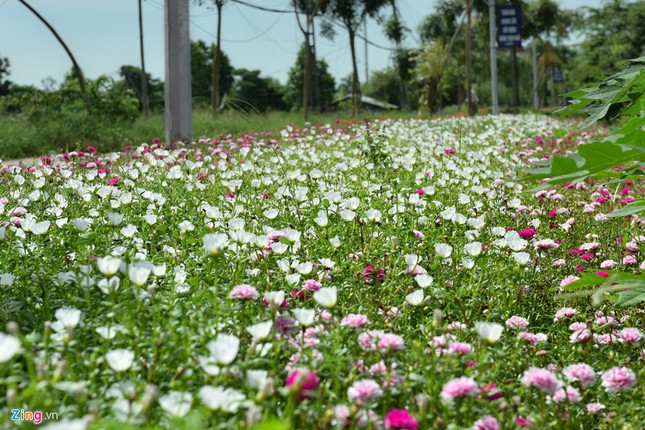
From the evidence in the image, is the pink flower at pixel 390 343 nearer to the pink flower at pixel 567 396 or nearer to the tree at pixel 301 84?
the pink flower at pixel 567 396

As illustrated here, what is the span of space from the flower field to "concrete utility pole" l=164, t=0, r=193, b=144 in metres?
3.63

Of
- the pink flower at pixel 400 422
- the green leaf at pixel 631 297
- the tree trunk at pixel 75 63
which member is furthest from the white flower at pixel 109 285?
the tree trunk at pixel 75 63

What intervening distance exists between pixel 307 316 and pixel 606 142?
2.87 ft

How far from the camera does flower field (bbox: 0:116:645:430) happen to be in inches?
51.5

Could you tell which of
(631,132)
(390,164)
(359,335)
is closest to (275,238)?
(359,335)

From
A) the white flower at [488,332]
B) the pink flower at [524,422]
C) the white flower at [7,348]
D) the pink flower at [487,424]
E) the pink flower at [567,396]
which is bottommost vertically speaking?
the pink flower at [524,422]

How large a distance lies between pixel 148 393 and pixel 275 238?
152 cm

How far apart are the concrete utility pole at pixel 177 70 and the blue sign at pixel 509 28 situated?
15.5m

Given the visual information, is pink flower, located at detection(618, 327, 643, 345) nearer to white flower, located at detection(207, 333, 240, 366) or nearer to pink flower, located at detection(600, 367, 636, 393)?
pink flower, located at detection(600, 367, 636, 393)

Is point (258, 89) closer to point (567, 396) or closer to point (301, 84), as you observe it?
point (301, 84)

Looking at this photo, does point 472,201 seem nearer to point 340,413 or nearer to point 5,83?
point 340,413

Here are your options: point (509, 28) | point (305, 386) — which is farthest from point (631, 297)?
point (509, 28)

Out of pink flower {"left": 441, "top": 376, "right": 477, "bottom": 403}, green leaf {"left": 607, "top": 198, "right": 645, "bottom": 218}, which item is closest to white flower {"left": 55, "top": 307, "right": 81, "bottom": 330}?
pink flower {"left": 441, "top": 376, "right": 477, "bottom": 403}

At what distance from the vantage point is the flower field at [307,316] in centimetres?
131
